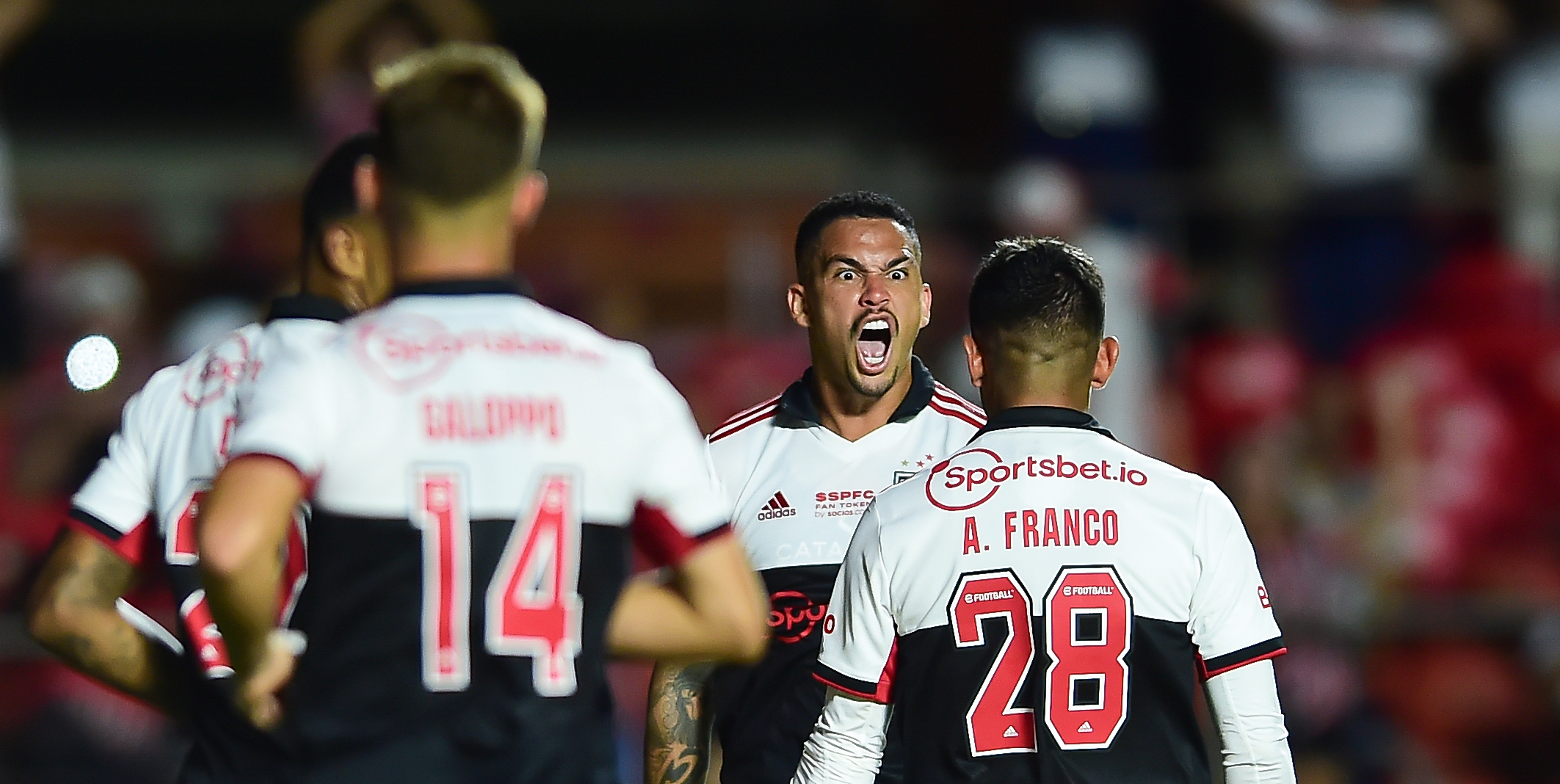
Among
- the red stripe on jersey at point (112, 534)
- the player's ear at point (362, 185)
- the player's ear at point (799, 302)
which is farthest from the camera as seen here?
the player's ear at point (799, 302)

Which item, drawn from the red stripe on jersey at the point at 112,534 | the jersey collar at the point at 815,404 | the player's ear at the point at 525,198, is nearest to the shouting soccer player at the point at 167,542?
the red stripe on jersey at the point at 112,534

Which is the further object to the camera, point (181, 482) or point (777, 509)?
point (777, 509)

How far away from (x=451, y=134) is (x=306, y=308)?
1039mm

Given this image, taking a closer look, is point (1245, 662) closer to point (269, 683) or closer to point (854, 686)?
point (854, 686)

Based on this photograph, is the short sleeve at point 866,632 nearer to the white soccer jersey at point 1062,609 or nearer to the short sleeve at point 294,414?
the white soccer jersey at point 1062,609

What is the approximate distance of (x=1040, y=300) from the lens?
13.6ft

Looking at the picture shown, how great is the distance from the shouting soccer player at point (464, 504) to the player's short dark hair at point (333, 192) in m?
0.90

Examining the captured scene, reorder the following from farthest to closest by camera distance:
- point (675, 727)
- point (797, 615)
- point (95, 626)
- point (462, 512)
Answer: point (675, 727) → point (797, 615) → point (95, 626) → point (462, 512)

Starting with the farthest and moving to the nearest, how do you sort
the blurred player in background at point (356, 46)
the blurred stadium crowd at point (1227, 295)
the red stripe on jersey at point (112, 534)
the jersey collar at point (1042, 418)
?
the blurred player in background at point (356, 46) < the blurred stadium crowd at point (1227, 295) < the jersey collar at point (1042, 418) < the red stripe on jersey at point (112, 534)

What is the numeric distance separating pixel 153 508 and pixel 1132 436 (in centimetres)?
→ 613

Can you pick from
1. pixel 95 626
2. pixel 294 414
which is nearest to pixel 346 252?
pixel 95 626

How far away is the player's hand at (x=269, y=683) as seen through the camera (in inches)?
126

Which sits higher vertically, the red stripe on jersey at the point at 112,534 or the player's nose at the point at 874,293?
the player's nose at the point at 874,293

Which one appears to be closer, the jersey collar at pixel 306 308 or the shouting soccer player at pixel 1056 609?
the shouting soccer player at pixel 1056 609
